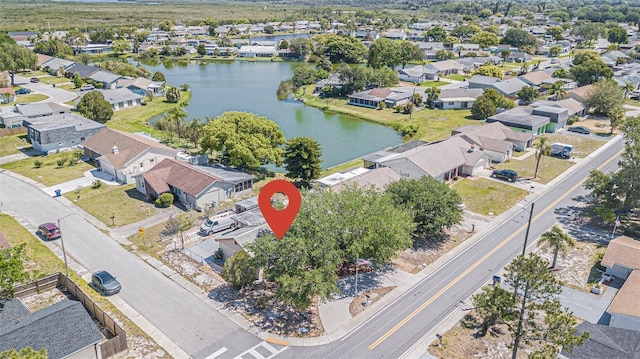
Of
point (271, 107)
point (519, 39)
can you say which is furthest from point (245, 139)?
point (519, 39)

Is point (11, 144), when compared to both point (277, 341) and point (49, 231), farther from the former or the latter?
point (277, 341)

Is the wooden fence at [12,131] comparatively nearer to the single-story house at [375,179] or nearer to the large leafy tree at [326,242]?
the single-story house at [375,179]

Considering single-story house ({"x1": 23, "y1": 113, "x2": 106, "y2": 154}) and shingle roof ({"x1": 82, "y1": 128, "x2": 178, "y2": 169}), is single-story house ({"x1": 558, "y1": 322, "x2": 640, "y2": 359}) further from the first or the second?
single-story house ({"x1": 23, "y1": 113, "x2": 106, "y2": 154})

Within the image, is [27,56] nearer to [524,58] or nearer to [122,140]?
[122,140]

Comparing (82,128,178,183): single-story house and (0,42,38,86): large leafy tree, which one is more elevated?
(0,42,38,86): large leafy tree

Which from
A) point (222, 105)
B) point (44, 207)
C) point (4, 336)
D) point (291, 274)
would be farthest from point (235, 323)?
point (222, 105)

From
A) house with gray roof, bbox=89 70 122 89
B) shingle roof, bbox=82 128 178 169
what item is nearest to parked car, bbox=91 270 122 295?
shingle roof, bbox=82 128 178 169
